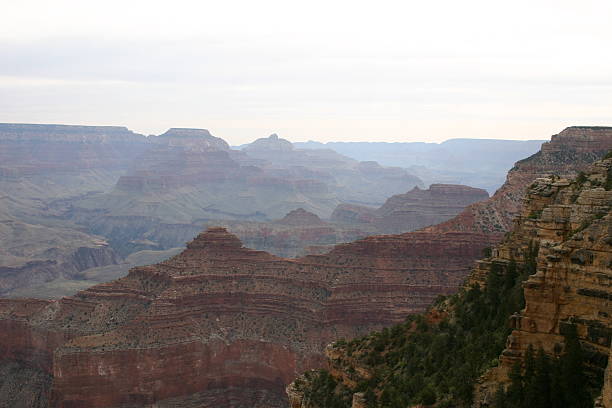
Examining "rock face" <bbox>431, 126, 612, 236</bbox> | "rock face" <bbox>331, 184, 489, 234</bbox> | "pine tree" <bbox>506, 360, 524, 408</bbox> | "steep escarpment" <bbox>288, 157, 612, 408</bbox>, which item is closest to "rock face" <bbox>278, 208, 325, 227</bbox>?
"rock face" <bbox>331, 184, 489, 234</bbox>

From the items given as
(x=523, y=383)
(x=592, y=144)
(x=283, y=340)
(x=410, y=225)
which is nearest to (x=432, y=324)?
(x=523, y=383)

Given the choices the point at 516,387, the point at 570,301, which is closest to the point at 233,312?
the point at 516,387

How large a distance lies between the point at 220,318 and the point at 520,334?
182 feet

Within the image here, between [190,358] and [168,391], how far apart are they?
10.6 feet

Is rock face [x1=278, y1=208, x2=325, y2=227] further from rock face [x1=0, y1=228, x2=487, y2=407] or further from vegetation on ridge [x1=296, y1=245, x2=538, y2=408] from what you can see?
vegetation on ridge [x1=296, y1=245, x2=538, y2=408]

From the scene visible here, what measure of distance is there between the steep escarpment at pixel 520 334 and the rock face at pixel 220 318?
3098 cm

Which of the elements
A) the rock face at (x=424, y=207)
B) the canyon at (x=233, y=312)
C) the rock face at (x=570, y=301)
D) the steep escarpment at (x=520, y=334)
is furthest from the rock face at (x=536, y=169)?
the rock face at (x=424, y=207)

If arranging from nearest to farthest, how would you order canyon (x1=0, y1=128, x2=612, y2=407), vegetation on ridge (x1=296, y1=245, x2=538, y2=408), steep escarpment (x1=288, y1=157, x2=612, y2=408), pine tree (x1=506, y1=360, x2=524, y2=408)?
steep escarpment (x1=288, y1=157, x2=612, y2=408) < pine tree (x1=506, y1=360, x2=524, y2=408) < vegetation on ridge (x1=296, y1=245, x2=538, y2=408) < canyon (x1=0, y1=128, x2=612, y2=407)

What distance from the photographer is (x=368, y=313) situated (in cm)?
7231

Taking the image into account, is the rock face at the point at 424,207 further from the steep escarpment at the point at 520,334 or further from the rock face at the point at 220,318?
the steep escarpment at the point at 520,334

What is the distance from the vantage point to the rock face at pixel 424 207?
150 meters

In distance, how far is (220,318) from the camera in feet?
241

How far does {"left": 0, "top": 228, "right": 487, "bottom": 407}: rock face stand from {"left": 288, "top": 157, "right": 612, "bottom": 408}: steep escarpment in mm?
30977

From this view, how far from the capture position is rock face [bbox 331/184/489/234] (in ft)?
492
